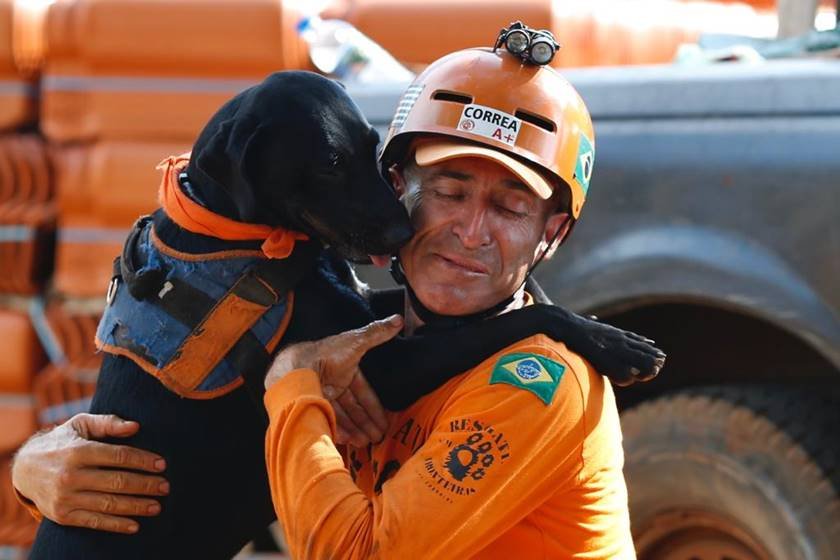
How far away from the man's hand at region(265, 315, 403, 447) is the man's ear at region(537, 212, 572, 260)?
1.15 feet

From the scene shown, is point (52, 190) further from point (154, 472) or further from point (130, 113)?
point (154, 472)

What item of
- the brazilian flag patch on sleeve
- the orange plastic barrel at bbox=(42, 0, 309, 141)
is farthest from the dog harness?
the orange plastic barrel at bbox=(42, 0, 309, 141)

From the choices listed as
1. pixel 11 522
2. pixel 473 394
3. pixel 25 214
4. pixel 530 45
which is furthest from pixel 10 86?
pixel 473 394

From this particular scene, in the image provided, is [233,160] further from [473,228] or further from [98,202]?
[98,202]

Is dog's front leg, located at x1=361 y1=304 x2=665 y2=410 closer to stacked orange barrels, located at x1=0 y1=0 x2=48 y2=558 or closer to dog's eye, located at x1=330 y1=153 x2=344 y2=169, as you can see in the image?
dog's eye, located at x1=330 y1=153 x2=344 y2=169

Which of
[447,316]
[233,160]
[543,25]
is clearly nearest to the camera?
[447,316]

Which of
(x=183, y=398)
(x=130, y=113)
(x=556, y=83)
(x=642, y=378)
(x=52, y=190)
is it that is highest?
(x=556, y=83)

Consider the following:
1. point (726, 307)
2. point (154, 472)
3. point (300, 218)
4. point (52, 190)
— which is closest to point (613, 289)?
point (726, 307)

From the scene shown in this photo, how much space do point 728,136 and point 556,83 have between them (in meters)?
1.10

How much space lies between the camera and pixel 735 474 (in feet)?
11.9

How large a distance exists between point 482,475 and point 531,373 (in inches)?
7.8

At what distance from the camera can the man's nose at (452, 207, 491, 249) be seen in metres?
2.48

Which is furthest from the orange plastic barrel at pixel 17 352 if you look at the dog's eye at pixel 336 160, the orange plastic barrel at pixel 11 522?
the dog's eye at pixel 336 160

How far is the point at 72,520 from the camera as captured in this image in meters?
2.65
